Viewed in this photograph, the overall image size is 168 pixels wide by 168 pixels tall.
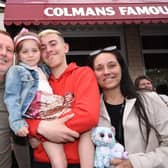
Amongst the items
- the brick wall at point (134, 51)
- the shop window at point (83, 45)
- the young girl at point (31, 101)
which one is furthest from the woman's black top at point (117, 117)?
the shop window at point (83, 45)

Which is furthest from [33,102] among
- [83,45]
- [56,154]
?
[83,45]

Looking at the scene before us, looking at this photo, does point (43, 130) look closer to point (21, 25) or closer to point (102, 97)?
point (102, 97)

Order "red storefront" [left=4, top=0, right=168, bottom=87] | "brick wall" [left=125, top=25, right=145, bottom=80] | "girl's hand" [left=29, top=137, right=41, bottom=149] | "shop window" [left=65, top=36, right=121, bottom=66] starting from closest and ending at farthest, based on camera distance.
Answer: "girl's hand" [left=29, top=137, right=41, bottom=149]
"red storefront" [left=4, top=0, right=168, bottom=87]
"brick wall" [left=125, top=25, right=145, bottom=80]
"shop window" [left=65, top=36, right=121, bottom=66]

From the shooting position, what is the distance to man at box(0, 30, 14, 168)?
268 cm

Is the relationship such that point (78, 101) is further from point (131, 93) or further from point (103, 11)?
point (103, 11)

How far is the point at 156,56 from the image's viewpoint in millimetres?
7414

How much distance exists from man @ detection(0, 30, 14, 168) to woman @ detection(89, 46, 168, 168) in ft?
2.10

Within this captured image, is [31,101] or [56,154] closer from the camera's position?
[56,154]

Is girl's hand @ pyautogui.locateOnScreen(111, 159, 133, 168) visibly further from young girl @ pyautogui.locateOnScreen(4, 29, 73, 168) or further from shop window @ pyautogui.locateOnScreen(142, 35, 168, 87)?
shop window @ pyautogui.locateOnScreen(142, 35, 168, 87)

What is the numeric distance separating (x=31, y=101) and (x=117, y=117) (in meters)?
0.63

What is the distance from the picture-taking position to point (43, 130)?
2.49m

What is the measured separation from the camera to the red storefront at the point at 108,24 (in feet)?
18.4

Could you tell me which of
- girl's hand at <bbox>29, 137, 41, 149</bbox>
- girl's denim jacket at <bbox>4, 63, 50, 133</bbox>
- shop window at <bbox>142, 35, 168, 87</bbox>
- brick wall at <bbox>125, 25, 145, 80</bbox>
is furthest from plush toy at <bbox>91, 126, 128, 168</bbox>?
shop window at <bbox>142, 35, 168, 87</bbox>

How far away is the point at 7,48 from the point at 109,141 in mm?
1044
